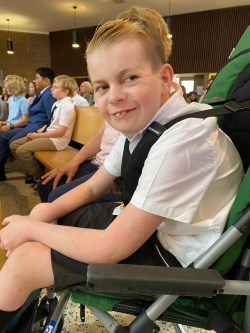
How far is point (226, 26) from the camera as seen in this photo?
24.2 ft

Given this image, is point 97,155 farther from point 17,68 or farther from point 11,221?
point 17,68

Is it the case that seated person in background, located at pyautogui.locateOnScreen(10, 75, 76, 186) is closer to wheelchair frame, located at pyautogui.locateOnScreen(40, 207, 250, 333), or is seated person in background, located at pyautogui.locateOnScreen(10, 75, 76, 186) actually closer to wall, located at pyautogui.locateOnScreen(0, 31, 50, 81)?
wheelchair frame, located at pyautogui.locateOnScreen(40, 207, 250, 333)

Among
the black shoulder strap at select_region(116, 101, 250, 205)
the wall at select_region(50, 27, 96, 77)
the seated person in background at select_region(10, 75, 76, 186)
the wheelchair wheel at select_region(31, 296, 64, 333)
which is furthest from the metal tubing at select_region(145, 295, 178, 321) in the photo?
the wall at select_region(50, 27, 96, 77)

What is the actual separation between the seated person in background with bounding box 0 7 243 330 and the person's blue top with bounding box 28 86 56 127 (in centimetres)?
265

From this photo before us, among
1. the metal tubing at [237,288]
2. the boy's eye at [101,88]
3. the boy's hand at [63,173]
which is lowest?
the boy's hand at [63,173]

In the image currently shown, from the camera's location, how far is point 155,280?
0.53 meters

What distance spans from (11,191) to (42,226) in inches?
98.5

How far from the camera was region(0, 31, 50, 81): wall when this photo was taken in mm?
9672

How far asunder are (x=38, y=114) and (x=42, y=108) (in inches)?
4.1

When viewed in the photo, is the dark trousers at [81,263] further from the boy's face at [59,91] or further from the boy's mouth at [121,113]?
the boy's face at [59,91]

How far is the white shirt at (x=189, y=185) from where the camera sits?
2.02ft

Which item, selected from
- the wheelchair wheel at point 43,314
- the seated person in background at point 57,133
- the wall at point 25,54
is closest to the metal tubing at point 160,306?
the wheelchair wheel at point 43,314

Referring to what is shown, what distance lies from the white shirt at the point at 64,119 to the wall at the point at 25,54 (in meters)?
7.97

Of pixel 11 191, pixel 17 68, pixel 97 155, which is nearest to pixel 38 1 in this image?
pixel 17 68
